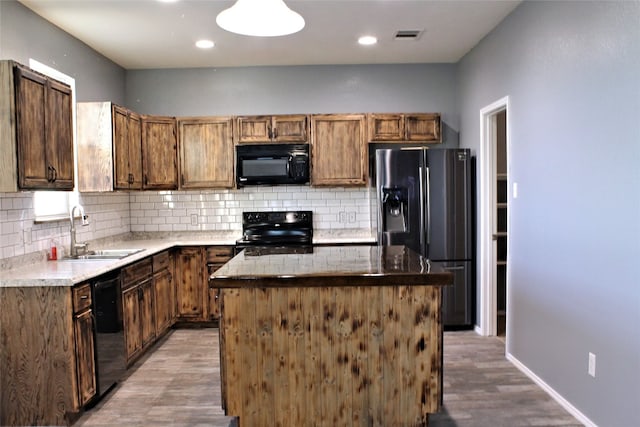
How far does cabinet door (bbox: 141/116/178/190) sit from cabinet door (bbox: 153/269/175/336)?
97 centimetres

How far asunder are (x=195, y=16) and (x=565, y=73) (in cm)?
274

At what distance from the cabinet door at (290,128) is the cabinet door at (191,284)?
147 centimetres

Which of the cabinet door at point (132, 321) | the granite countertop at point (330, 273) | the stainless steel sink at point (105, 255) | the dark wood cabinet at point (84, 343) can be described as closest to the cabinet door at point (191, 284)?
the stainless steel sink at point (105, 255)

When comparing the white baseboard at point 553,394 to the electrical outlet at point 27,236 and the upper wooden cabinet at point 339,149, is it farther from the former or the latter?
the electrical outlet at point 27,236

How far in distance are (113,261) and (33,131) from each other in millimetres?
1045

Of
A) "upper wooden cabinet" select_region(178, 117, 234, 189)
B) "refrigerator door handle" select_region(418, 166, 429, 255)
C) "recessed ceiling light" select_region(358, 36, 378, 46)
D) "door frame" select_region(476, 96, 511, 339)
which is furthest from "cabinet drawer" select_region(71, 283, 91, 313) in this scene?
"door frame" select_region(476, 96, 511, 339)

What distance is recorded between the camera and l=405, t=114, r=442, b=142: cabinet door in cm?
498

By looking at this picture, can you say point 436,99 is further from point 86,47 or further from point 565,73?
point 86,47

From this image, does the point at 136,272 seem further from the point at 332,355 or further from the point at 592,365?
the point at 592,365

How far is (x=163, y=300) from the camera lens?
4434 mm

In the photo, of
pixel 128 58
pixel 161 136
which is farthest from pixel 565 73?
pixel 128 58

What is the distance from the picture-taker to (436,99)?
521cm

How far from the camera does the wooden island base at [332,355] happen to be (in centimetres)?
251

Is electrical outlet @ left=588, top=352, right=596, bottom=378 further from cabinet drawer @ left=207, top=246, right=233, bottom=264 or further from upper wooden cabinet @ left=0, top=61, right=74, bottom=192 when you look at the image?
upper wooden cabinet @ left=0, top=61, right=74, bottom=192
